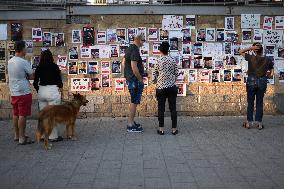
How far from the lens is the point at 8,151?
715 centimetres

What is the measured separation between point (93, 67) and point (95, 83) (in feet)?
1.26

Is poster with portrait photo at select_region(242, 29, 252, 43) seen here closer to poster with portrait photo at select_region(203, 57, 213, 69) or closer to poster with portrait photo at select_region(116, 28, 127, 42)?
poster with portrait photo at select_region(203, 57, 213, 69)

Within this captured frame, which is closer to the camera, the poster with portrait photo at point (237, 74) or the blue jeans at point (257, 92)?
the blue jeans at point (257, 92)

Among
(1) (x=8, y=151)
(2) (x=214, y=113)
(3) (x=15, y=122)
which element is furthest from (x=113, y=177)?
(2) (x=214, y=113)

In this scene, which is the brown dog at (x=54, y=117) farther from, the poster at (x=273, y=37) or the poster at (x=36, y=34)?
the poster at (x=273, y=37)

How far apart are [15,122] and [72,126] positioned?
1.04 m

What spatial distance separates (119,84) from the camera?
10.1m

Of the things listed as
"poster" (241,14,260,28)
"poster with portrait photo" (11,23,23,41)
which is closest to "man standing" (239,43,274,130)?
"poster" (241,14,260,28)

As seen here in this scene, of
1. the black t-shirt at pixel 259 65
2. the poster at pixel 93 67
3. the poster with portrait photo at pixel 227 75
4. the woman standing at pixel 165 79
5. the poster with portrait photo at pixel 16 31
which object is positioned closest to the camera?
the woman standing at pixel 165 79

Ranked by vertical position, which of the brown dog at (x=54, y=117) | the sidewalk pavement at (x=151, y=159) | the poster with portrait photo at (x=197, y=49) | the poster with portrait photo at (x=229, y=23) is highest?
the poster with portrait photo at (x=229, y=23)

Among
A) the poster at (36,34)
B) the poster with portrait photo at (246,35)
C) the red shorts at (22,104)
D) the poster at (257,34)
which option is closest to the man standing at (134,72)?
the red shorts at (22,104)

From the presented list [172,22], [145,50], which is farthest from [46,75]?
[172,22]

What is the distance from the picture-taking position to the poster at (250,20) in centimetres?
999

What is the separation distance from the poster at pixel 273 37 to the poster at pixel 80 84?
4353mm
